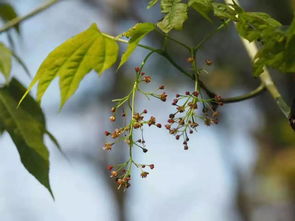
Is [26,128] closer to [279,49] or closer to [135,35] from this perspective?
[135,35]

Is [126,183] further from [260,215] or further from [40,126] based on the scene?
[260,215]

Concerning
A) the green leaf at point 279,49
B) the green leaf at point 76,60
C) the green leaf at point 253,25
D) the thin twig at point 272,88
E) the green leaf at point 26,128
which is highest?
the green leaf at point 253,25

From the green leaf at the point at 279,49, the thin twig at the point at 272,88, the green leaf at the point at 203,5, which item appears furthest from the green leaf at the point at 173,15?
the thin twig at the point at 272,88

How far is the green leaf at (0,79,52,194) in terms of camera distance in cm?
108

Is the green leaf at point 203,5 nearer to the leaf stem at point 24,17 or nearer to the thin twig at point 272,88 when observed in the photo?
the thin twig at point 272,88

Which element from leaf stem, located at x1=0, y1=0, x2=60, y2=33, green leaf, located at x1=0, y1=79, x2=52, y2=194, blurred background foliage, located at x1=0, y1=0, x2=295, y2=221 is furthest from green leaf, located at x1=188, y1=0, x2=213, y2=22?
blurred background foliage, located at x1=0, y1=0, x2=295, y2=221

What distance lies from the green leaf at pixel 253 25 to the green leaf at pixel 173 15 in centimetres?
8

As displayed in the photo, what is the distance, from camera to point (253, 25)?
31.9 inches

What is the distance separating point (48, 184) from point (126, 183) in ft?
0.64

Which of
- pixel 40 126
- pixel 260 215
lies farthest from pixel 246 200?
pixel 40 126

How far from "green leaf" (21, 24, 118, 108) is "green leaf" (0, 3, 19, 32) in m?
0.79

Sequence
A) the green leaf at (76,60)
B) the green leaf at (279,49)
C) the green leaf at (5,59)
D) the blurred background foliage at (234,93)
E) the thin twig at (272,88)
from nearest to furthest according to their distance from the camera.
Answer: the green leaf at (279,49) → the green leaf at (76,60) → the thin twig at (272,88) → the green leaf at (5,59) → the blurred background foliage at (234,93)

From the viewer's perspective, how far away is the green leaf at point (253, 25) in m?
0.79

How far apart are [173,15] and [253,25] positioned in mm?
120
